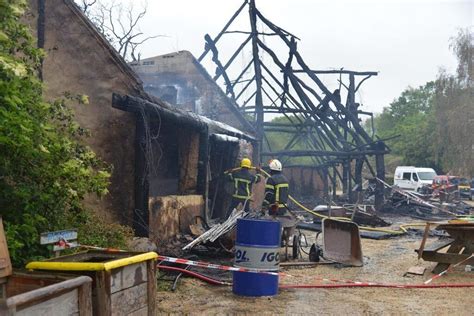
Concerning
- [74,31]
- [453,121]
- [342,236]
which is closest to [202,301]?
[342,236]

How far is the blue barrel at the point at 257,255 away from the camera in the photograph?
22.5 ft

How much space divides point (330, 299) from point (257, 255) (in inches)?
44.7

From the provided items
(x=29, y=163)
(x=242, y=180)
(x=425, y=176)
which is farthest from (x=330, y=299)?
(x=425, y=176)

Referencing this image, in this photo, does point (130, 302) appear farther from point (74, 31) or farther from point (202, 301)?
point (74, 31)

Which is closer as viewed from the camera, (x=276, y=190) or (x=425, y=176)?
(x=276, y=190)

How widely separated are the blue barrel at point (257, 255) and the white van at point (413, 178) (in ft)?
90.4

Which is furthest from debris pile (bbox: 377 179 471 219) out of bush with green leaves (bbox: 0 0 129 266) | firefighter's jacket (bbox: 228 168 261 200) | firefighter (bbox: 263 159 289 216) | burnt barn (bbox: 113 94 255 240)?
bush with green leaves (bbox: 0 0 129 266)

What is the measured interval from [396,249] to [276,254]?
239 inches

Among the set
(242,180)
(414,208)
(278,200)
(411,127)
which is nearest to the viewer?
(278,200)

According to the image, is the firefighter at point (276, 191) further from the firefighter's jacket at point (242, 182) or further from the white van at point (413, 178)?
the white van at point (413, 178)

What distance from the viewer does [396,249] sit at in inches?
475

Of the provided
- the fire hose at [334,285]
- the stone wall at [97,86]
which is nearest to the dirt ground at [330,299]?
the fire hose at [334,285]

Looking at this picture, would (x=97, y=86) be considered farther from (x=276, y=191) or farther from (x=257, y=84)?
(x=257, y=84)

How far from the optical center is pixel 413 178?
33.4m
